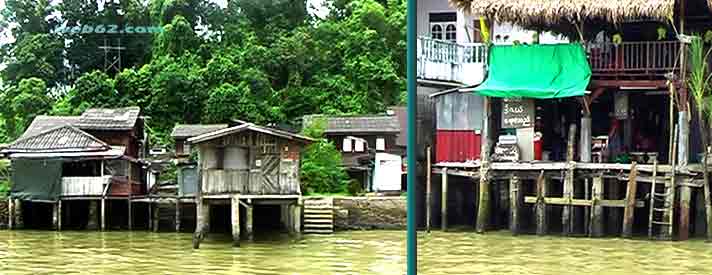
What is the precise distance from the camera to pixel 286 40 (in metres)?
21.1

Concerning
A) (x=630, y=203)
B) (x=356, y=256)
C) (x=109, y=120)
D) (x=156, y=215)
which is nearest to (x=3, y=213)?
(x=109, y=120)

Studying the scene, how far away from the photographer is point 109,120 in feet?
55.8

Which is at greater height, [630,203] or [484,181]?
[484,181]

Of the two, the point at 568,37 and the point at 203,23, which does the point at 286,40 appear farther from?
the point at 568,37

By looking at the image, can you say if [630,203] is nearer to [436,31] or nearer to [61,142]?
[436,31]

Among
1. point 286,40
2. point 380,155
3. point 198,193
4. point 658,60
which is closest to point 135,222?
point 198,193

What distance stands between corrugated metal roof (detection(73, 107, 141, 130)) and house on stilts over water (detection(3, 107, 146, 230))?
2 centimetres

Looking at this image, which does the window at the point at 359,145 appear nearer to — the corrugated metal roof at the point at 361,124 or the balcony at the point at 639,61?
the corrugated metal roof at the point at 361,124

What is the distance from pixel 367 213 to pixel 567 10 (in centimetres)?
505

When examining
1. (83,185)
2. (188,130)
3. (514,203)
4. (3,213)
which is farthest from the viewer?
(188,130)

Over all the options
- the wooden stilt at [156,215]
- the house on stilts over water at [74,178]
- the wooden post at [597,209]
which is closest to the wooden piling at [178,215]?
the wooden stilt at [156,215]

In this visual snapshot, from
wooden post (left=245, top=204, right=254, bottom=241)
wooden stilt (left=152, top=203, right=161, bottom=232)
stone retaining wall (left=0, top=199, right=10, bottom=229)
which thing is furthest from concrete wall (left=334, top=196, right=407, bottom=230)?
stone retaining wall (left=0, top=199, right=10, bottom=229)

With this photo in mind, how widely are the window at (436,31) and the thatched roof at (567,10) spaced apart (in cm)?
291

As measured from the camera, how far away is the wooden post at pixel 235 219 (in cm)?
1333
